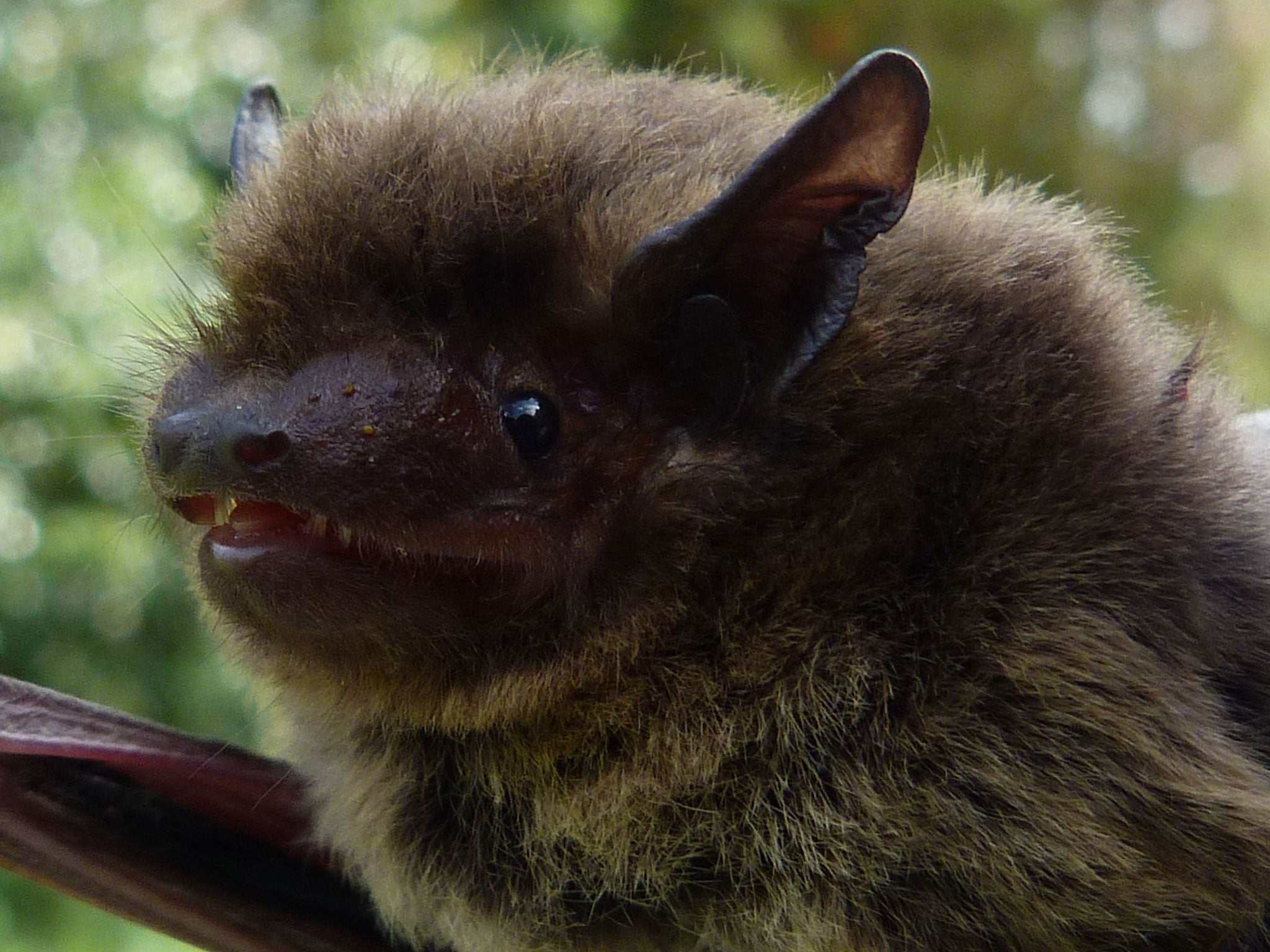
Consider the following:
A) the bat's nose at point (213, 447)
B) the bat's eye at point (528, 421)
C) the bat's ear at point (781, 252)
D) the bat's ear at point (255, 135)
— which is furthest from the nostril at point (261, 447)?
the bat's ear at point (255, 135)

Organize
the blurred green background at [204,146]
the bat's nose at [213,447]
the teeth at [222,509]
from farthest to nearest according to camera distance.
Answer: the blurred green background at [204,146] < the teeth at [222,509] < the bat's nose at [213,447]

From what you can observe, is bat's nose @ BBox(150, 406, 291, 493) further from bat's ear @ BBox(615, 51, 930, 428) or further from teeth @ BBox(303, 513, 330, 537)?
bat's ear @ BBox(615, 51, 930, 428)

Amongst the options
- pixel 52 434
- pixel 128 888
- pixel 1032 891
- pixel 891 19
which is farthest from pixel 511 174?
pixel 891 19

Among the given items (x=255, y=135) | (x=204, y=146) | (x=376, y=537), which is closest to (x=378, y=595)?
(x=376, y=537)

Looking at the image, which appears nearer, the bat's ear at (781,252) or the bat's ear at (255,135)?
the bat's ear at (781,252)

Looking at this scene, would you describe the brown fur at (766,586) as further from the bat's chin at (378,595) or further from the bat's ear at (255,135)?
the bat's ear at (255,135)

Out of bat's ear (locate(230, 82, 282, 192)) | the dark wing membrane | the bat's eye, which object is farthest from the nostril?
the dark wing membrane
